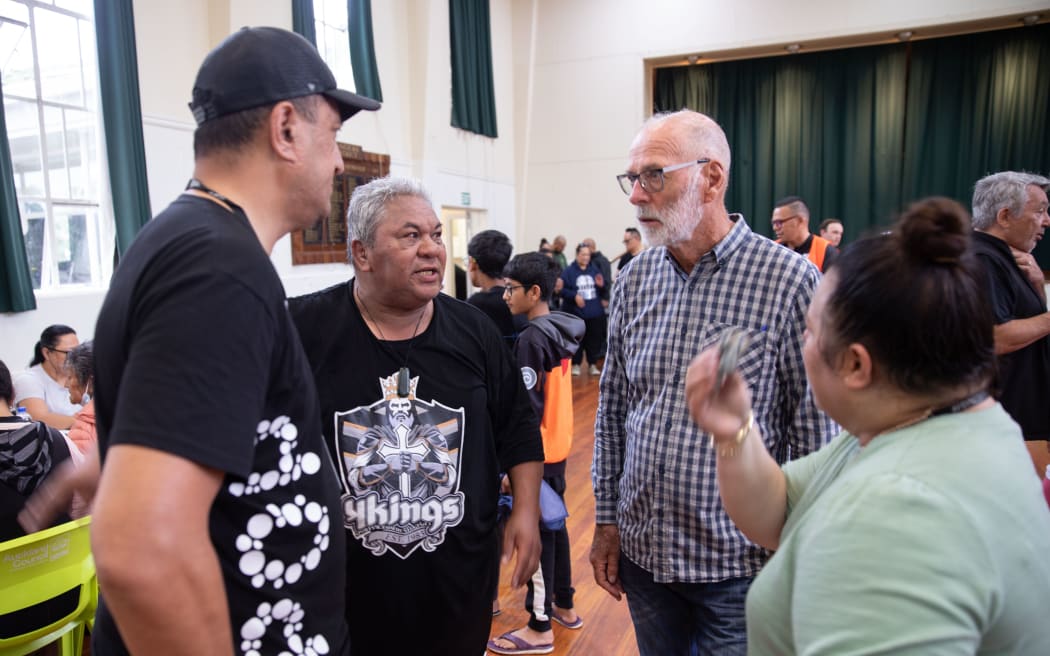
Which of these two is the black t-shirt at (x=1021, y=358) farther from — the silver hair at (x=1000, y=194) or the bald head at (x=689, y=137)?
the bald head at (x=689, y=137)

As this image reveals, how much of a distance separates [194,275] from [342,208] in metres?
7.85

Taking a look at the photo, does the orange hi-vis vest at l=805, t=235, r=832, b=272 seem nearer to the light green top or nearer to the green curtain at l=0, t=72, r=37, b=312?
the light green top

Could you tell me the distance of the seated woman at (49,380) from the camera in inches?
137

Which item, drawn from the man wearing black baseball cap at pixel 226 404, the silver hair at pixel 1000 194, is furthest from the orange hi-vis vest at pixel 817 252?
the man wearing black baseball cap at pixel 226 404

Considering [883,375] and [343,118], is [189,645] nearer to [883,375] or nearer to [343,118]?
[343,118]

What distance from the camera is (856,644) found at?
2.17 feet

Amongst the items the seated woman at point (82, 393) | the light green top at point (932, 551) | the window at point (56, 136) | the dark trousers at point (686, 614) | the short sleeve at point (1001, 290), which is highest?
the window at point (56, 136)

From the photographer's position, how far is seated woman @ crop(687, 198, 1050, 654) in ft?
2.14

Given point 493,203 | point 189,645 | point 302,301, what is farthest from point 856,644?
point 493,203

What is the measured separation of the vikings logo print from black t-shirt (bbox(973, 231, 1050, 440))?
91.6 inches

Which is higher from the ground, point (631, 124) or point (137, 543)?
point (631, 124)

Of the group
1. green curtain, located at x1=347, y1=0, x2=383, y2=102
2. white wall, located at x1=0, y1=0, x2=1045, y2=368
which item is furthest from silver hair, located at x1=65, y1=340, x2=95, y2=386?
green curtain, located at x1=347, y1=0, x2=383, y2=102

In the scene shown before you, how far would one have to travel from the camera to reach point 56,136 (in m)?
5.28

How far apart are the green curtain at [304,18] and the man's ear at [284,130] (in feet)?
22.7
